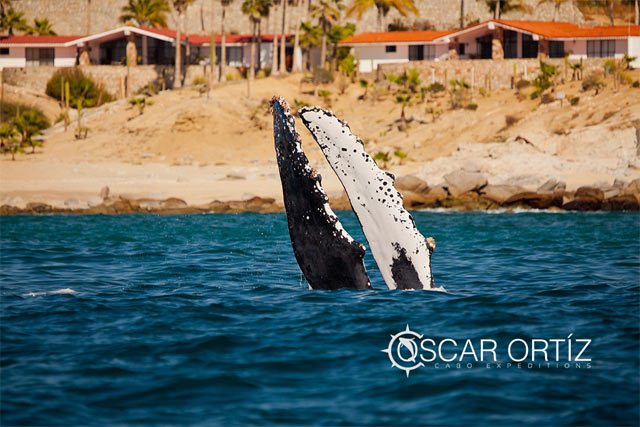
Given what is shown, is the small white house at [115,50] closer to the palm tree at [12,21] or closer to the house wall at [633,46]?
the palm tree at [12,21]

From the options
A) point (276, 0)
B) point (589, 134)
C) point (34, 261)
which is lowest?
point (34, 261)

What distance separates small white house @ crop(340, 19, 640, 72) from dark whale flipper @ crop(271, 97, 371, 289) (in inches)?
2021

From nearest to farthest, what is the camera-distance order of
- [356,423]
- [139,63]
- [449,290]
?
[356,423] → [449,290] → [139,63]

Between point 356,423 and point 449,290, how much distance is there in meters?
6.49

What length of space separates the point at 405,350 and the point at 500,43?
54.7 m

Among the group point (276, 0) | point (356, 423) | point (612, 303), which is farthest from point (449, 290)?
point (276, 0)

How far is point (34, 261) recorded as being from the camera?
18922mm

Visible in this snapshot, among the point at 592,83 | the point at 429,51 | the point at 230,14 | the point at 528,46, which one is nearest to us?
the point at 592,83

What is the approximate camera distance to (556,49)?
60.4 meters

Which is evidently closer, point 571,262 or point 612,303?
point 612,303

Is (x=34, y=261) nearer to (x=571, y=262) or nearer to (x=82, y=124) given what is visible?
(x=571, y=262)

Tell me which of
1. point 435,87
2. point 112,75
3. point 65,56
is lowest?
point 435,87

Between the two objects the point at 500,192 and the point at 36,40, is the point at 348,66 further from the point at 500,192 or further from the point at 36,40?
the point at 500,192

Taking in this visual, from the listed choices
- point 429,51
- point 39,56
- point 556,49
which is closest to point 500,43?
point 556,49
